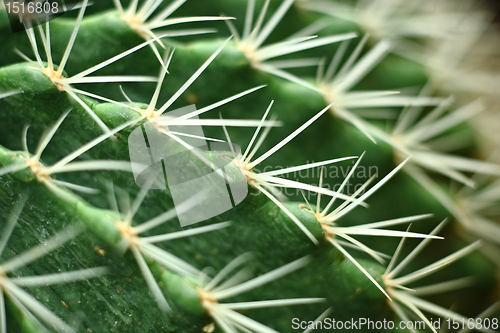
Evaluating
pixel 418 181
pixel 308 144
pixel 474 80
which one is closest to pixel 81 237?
pixel 308 144

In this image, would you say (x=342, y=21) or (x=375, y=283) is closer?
(x=375, y=283)

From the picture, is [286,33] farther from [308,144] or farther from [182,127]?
[182,127]

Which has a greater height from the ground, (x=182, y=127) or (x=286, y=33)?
(x=286, y=33)

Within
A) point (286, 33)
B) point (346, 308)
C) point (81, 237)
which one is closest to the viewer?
point (81, 237)

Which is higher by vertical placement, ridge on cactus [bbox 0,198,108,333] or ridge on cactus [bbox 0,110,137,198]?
ridge on cactus [bbox 0,110,137,198]

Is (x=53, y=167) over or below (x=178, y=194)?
over

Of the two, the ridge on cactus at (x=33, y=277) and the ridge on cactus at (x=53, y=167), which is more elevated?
the ridge on cactus at (x=53, y=167)

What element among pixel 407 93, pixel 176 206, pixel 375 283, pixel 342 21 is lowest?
pixel 375 283

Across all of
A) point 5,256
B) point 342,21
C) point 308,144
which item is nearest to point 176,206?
point 5,256

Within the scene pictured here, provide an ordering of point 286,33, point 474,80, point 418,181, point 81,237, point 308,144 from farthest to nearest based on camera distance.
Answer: point 474,80 → point 286,33 → point 418,181 → point 308,144 → point 81,237

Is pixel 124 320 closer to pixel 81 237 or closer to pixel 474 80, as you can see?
pixel 81 237
